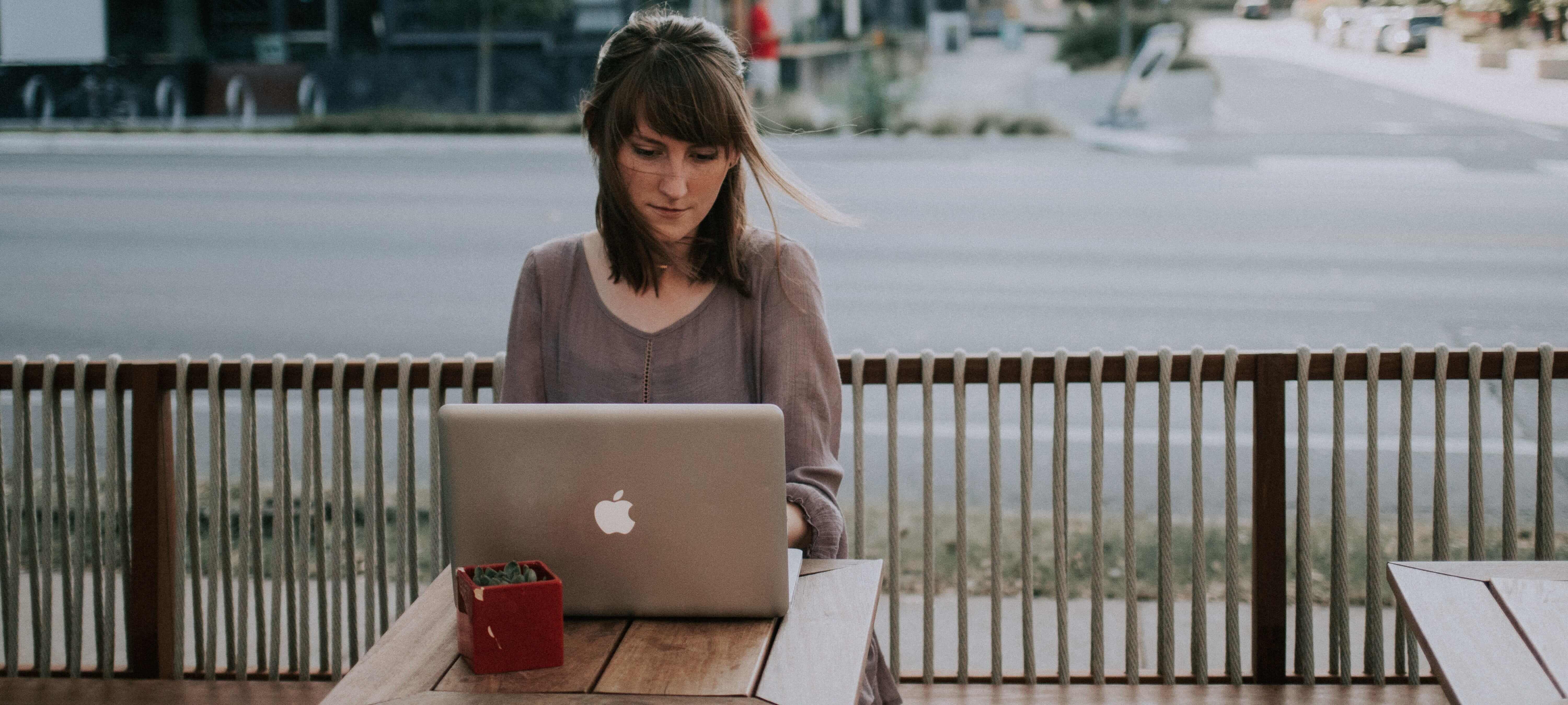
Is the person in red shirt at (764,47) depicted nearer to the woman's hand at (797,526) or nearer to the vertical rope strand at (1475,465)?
the vertical rope strand at (1475,465)

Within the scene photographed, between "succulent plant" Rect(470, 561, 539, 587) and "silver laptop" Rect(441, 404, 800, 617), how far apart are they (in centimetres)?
5

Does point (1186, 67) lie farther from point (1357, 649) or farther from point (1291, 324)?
point (1357, 649)

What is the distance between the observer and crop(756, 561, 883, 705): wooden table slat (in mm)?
1262

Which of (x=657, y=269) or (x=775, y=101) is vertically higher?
(x=775, y=101)

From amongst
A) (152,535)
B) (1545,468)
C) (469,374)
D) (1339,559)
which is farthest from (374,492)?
(1545,468)

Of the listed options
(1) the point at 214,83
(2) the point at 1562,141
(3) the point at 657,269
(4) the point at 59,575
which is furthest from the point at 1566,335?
(1) the point at 214,83

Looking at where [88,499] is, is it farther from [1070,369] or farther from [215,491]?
[1070,369]

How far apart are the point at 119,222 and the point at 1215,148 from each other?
32.0 feet

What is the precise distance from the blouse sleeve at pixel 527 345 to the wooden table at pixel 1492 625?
1.15 m

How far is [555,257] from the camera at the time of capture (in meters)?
1.81

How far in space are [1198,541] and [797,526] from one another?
1.01m

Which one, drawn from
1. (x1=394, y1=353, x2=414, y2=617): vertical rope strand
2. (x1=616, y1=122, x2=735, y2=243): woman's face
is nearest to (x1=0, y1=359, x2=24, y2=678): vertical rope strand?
(x1=394, y1=353, x2=414, y2=617): vertical rope strand

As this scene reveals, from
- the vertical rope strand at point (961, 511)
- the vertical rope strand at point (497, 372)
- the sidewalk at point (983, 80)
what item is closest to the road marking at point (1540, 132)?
the sidewalk at point (983, 80)

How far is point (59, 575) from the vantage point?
376cm
